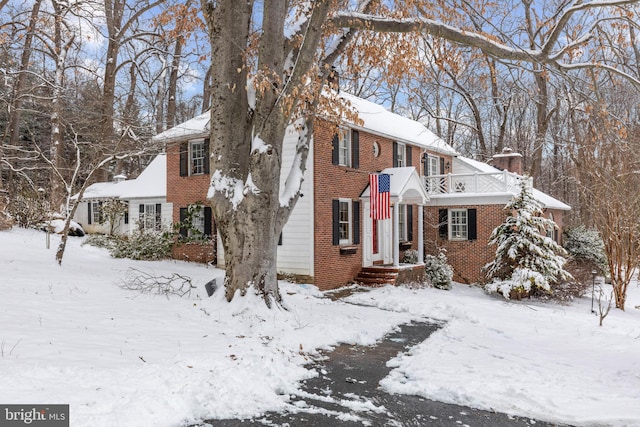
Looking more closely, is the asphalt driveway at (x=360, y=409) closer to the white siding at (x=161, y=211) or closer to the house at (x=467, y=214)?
the house at (x=467, y=214)

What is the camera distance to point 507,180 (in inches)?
683

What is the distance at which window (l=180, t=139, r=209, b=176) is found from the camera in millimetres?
16498

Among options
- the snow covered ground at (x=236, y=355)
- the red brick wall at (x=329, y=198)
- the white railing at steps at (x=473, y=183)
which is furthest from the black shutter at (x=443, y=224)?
the snow covered ground at (x=236, y=355)

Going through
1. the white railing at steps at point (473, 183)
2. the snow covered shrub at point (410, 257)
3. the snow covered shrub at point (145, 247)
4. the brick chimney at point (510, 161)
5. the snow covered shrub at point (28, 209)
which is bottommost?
the snow covered shrub at point (410, 257)

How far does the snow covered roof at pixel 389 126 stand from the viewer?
1666 centimetres

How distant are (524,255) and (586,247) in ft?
31.5

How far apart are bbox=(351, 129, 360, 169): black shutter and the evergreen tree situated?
5675 millimetres

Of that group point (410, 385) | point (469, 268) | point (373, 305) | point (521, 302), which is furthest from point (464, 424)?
point (469, 268)

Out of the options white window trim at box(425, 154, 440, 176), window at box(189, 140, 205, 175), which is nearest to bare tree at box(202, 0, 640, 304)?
window at box(189, 140, 205, 175)

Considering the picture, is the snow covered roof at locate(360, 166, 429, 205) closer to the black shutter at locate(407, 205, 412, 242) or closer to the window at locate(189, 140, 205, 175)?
the black shutter at locate(407, 205, 412, 242)

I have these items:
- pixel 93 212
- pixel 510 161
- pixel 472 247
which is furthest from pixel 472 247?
pixel 93 212

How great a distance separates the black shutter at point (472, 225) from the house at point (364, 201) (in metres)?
0.04

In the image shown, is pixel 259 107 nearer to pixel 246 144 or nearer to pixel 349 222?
pixel 246 144

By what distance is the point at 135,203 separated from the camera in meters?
21.3
